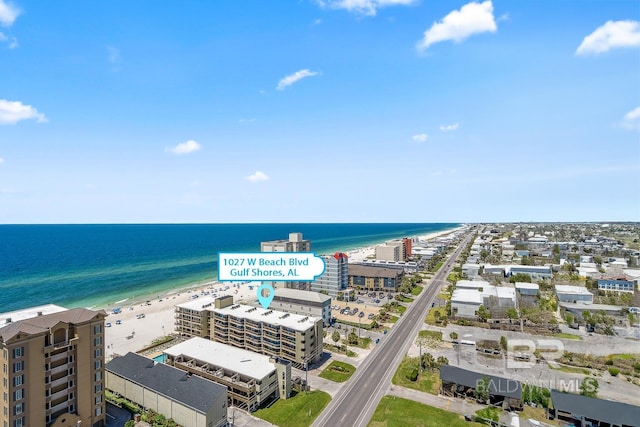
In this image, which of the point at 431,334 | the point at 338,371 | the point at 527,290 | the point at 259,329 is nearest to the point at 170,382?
the point at 259,329

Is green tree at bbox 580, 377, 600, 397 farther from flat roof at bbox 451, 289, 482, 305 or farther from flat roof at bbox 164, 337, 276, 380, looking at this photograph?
flat roof at bbox 164, 337, 276, 380

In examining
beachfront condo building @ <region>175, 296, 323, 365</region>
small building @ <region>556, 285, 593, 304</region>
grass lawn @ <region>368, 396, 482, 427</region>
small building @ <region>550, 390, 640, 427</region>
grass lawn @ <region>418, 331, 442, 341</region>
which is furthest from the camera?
small building @ <region>556, 285, 593, 304</region>

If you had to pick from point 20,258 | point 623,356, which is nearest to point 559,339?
point 623,356

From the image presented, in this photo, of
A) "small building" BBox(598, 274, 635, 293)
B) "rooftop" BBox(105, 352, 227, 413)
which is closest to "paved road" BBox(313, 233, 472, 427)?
"rooftop" BBox(105, 352, 227, 413)

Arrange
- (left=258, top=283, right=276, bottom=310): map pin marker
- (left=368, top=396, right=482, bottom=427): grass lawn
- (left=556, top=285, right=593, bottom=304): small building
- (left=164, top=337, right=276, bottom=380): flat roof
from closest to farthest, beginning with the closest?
1. (left=368, top=396, right=482, bottom=427): grass lawn
2. (left=164, top=337, right=276, bottom=380): flat roof
3. (left=258, top=283, right=276, bottom=310): map pin marker
4. (left=556, top=285, right=593, bottom=304): small building

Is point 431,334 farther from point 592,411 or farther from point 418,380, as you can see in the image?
point 592,411

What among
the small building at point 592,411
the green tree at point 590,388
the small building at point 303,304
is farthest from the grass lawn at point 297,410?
the green tree at point 590,388
